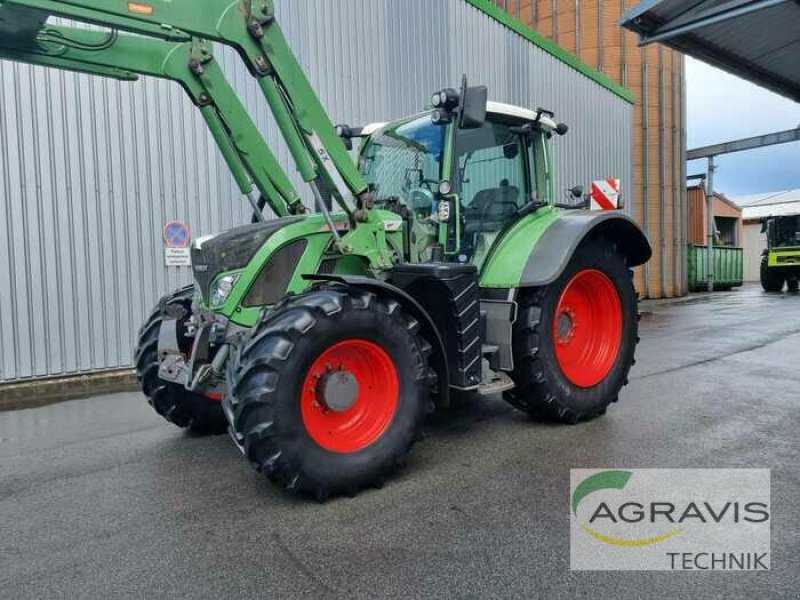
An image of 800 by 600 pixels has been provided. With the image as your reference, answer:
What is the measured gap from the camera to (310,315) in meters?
3.14

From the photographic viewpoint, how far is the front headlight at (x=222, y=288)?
3590 mm

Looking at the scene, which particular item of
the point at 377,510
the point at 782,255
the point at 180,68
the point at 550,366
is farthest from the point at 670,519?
the point at 782,255

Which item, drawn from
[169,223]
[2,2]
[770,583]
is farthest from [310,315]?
[169,223]

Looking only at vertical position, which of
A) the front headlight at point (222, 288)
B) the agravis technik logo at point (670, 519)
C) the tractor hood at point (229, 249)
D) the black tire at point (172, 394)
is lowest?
the agravis technik logo at point (670, 519)

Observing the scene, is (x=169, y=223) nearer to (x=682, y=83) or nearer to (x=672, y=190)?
(x=672, y=190)

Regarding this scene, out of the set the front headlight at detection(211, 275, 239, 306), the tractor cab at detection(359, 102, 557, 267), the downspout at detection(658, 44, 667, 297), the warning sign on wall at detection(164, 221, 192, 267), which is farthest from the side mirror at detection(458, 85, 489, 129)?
the downspout at detection(658, 44, 667, 297)

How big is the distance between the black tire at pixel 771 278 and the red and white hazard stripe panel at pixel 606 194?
14.6 m

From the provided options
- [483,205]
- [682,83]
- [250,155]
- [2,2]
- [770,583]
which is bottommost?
[770,583]

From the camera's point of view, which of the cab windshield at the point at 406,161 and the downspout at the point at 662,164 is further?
the downspout at the point at 662,164

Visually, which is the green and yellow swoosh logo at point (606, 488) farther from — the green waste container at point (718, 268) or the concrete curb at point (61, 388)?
the green waste container at point (718, 268)

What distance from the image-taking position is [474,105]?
3.79 metres

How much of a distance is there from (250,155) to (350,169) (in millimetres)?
770

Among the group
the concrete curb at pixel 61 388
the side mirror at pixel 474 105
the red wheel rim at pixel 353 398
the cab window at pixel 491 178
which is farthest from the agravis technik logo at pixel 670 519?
the concrete curb at pixel 61 388

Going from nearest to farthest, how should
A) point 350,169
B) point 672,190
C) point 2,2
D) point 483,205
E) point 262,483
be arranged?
1. point 2,2
2. point 262,483
3. point 350,169
4. point 483,205
5. point 672,190
